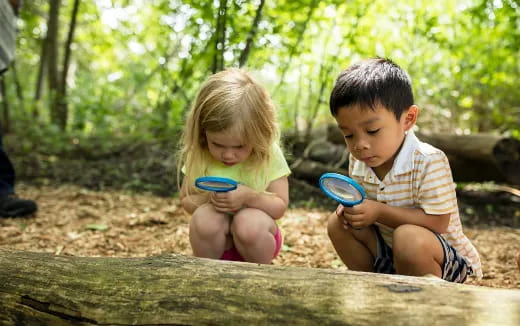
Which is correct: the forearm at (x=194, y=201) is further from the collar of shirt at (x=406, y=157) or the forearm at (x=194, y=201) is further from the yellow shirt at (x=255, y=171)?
the collar of shirt at (x=406, y=157)

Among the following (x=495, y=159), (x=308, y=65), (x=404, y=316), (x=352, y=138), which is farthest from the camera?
(x=308, y=65)

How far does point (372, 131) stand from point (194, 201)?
1.08m

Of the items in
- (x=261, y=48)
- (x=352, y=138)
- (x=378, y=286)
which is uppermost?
(x=261, y=48)

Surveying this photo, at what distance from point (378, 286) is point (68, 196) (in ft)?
12.7

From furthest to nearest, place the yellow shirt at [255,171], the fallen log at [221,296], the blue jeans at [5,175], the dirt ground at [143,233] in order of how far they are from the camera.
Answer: the blue jeans at [5,175] < the dirt ground at [143,233] < the yellow shirt at [255,171] < the fallen log at [221,296]

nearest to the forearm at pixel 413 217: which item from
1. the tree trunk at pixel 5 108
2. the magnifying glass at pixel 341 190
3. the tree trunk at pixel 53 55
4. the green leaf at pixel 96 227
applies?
the magnifying glass at pixel 341 190

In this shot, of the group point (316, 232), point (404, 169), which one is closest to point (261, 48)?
point (316, 232)

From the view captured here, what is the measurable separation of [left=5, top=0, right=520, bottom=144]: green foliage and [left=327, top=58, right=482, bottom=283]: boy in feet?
3.96

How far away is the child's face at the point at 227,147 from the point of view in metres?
2.20

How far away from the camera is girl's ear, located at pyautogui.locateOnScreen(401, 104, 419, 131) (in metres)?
2.01

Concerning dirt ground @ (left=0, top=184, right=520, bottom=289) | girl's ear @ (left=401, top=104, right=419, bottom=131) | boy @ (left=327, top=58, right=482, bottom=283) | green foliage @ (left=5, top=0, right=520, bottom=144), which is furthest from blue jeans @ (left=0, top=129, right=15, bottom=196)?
girl's ear @ (left=401, top=104, right=419, bottom=131)

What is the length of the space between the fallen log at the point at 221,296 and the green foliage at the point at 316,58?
1.80 meters

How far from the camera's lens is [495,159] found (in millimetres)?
4324

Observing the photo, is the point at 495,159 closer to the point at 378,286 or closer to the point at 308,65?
the point at 308,65
